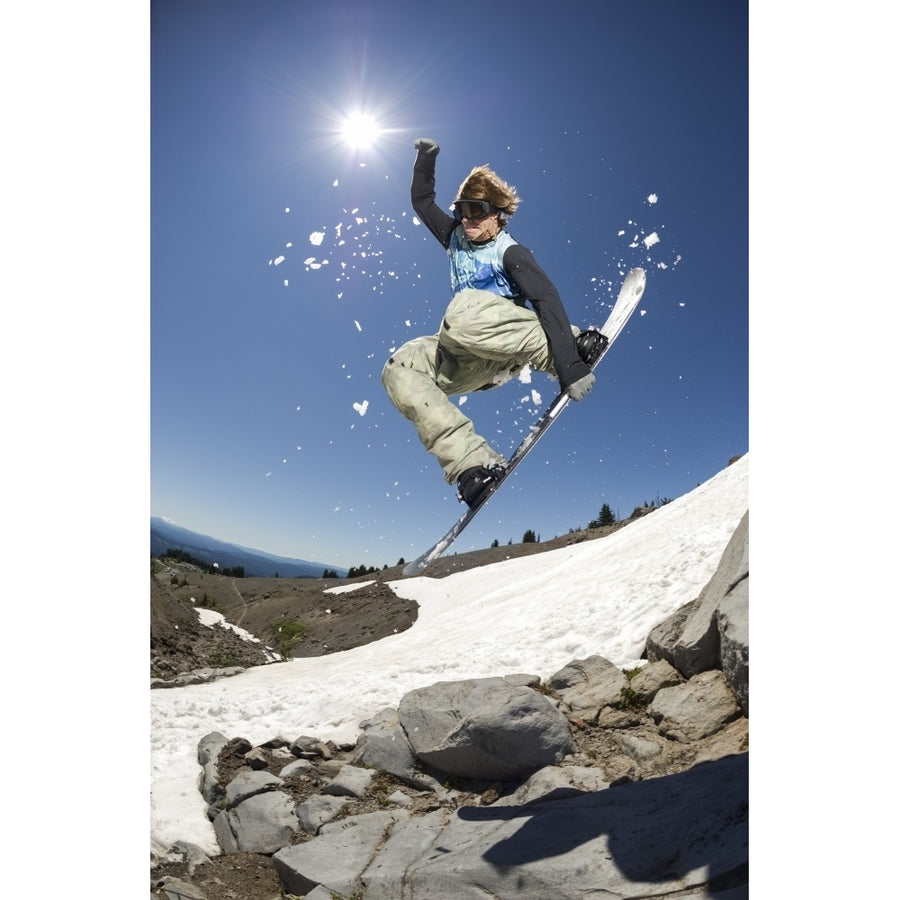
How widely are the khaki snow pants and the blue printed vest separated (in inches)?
3.2

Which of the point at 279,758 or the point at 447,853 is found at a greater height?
the point at 279,758

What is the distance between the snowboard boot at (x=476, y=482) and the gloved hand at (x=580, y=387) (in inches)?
8.4

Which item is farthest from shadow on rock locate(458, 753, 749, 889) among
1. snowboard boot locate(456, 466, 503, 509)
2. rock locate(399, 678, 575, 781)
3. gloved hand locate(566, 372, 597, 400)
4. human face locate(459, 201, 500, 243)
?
human face locate(459, 201, 500, 243)

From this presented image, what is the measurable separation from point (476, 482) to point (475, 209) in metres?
0.61

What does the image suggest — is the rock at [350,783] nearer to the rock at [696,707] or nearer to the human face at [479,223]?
the rock at [696,707]

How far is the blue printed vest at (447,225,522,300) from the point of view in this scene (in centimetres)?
137

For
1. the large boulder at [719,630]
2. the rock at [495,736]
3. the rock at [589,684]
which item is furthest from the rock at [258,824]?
the large boulder at [719,630]

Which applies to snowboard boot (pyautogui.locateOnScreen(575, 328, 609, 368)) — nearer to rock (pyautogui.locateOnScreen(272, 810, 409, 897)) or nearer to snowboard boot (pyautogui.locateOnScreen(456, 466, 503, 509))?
snowboard boot (pyautogui.locateOnScreen(456, 466, 503, 509))

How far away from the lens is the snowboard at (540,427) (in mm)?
1282
